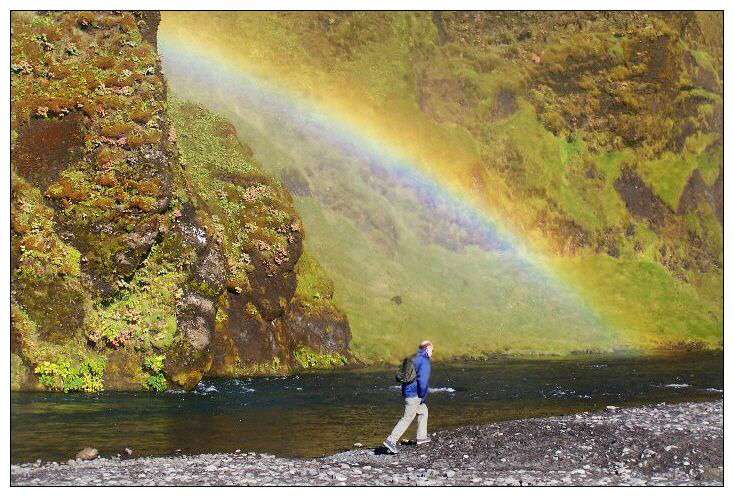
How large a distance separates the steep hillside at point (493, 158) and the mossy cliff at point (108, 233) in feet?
40.8

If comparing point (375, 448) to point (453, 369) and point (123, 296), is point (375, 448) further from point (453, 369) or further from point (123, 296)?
point (453, 369)

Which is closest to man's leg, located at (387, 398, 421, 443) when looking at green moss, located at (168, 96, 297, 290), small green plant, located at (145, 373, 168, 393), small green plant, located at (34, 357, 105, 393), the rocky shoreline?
the rocky shoreline

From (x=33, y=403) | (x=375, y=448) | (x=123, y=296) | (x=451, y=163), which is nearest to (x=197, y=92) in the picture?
(x=123, y=296)

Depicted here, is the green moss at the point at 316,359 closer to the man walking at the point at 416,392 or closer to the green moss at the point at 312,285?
the green moss at the point at 312,285

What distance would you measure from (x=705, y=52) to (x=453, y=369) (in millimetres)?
75343

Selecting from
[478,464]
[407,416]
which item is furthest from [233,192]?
[478,464]

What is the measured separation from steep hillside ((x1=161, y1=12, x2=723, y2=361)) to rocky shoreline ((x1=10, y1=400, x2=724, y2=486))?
23885 millimetres

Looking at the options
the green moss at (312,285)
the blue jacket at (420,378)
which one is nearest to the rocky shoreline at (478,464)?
the blue jacket at (420,378)

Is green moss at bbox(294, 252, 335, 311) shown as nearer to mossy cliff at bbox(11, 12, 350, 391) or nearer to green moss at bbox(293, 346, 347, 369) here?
green moss at bbox(293, 346, 347, 369)

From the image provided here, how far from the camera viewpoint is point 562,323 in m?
70.3

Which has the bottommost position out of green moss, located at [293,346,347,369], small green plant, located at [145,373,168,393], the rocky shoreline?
the rocky shoreline

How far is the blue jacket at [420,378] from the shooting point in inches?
915

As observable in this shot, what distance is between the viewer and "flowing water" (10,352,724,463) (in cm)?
2519

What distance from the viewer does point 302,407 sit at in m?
32.5
